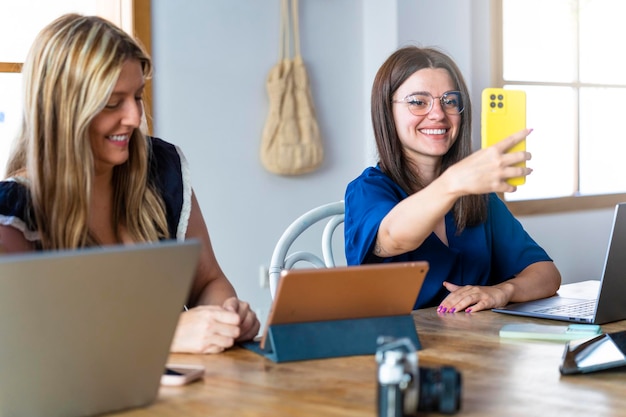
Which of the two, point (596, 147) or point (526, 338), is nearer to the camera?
point (526, 338)

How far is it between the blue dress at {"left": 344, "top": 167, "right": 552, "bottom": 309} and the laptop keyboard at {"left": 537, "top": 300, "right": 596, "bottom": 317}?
0.28 m

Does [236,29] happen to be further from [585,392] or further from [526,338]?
[585,392]

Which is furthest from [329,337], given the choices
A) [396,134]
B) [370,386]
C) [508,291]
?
[396,134]

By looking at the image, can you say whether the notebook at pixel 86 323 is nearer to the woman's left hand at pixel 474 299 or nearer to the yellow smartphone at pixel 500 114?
the yellow smartphone at pixel 500 114

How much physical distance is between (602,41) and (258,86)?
6.80ft

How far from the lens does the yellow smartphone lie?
5.31 feet

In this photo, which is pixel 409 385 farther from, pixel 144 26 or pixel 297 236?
pixel 144 26

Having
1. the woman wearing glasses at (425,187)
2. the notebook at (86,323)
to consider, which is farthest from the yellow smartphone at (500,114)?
the notebook at (86,323)

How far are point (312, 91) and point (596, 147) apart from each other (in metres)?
1.78

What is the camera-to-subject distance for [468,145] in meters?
2.18

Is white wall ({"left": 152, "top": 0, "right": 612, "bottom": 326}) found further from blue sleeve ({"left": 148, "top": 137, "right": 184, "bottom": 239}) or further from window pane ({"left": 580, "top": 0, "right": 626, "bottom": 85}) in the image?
blue sleeve ({"left": 148, "top": 137, "right": 184, "bottom": 239})

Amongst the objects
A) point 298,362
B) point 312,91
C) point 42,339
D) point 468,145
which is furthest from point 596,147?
point 42,339

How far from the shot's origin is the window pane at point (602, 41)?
446 cm

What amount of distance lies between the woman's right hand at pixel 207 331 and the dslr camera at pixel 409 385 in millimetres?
443
